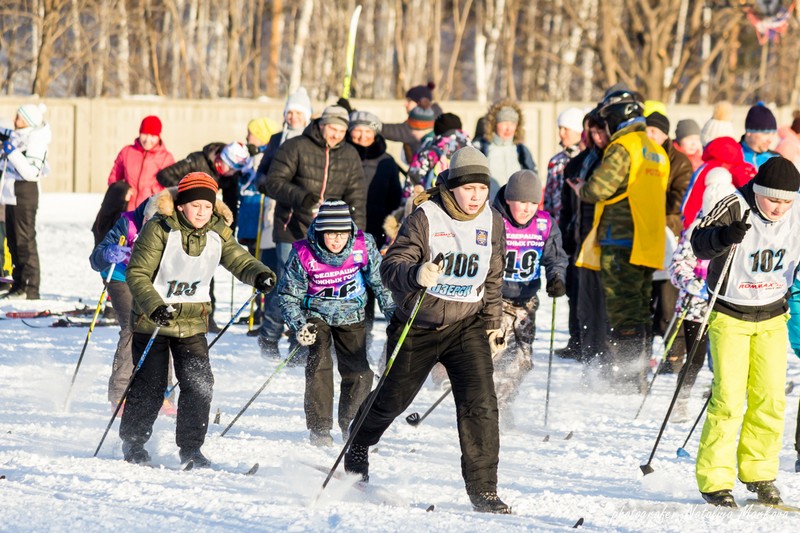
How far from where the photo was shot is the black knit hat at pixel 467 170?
538 centimetres

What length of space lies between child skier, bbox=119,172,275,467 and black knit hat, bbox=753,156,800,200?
2360mm

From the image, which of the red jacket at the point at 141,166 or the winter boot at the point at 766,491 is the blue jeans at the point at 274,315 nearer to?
the red jacket at the point at 141,166

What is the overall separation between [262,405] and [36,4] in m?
22.4

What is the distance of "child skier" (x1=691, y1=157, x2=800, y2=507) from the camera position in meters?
5.52

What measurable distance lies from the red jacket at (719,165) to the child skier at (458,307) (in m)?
2.73

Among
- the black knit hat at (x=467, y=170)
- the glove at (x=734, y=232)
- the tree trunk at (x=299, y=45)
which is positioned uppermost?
the tree trunk at (x=299, y=45)

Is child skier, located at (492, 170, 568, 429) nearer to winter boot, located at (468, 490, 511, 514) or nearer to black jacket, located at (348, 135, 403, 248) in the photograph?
winter boot, located at (468, 490, 511, 514)

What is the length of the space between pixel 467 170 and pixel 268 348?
13.5ft

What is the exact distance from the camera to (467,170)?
5.38 m

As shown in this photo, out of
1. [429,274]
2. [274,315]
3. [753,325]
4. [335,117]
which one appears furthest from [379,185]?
Answer: [429,274]

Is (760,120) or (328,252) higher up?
(760,120)

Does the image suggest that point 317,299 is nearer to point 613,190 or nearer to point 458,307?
point 458,307

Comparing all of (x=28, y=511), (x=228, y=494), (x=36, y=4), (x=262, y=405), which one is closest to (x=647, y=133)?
(x=262, y=405)

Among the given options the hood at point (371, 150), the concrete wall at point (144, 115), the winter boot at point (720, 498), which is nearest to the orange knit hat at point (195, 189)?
the winter boot at point (720, 498)
